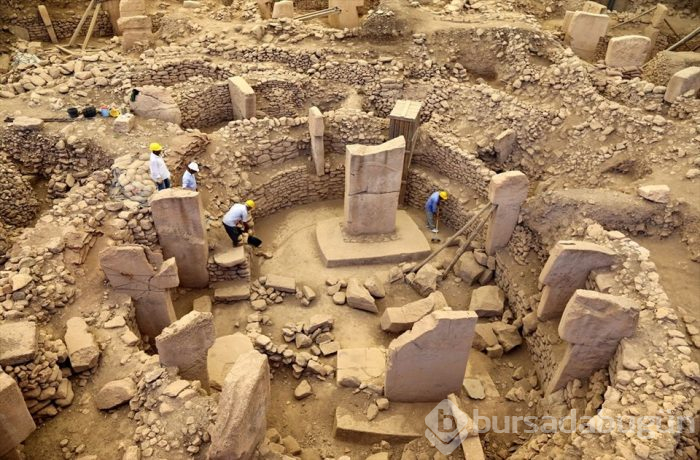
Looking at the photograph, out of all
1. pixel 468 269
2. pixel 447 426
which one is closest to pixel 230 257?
pixel 468 269

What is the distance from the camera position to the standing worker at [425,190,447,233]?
381 inches

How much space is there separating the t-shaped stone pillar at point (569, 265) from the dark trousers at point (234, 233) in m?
4.82

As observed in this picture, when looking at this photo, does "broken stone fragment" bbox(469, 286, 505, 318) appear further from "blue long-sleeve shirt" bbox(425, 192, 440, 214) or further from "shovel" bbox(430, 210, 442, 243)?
"blue long-sleeve shirt" bbox(425, 192, 440, 214)

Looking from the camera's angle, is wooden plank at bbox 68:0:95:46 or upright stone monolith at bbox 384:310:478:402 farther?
wooden plank at bbox 68:0:95:46

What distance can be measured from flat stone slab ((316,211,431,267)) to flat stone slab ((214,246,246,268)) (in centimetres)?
157

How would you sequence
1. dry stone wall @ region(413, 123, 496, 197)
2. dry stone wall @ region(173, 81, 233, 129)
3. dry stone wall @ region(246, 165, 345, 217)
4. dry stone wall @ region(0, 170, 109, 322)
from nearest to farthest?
dry stone wall @ region(0, 170, 109, 322) → dry stone wall @ region(413, 123, 496, 197) → dry stone wall @ region(246, 165, 345, 217) → dry stone wall @ region(173, 81, 233, 129)

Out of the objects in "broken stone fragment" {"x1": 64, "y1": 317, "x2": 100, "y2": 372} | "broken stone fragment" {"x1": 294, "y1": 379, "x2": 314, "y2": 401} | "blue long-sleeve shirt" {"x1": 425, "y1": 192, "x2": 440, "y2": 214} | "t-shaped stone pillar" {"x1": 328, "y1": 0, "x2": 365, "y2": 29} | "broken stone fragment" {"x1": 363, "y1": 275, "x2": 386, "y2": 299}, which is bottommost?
"broken stone fragment" {"x1": 294, "y1": 379, "x2": 314, "y2": 401}

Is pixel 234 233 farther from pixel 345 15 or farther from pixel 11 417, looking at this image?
pixel 345 15

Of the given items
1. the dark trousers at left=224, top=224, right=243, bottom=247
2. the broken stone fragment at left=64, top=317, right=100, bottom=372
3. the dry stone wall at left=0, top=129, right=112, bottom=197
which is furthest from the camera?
the dry stone wall at left=0, top=129, right=112, bottom=197

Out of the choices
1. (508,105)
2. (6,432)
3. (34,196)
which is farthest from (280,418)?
(508,105)

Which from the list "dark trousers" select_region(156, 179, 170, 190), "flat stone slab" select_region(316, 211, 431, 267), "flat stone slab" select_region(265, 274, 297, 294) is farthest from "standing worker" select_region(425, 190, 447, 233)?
"dark trousers" select_region(156, 179, 170, 190)

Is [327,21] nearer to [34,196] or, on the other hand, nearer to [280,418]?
[34,196]

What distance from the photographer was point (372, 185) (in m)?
8.96

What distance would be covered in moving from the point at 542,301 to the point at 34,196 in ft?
30.4
